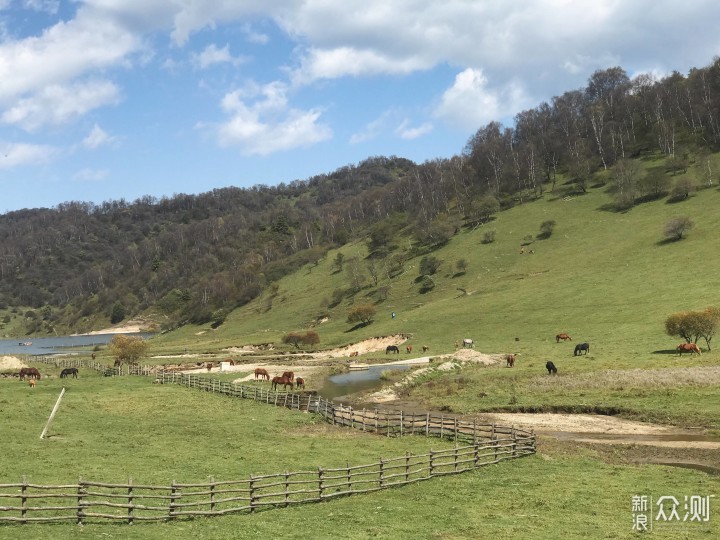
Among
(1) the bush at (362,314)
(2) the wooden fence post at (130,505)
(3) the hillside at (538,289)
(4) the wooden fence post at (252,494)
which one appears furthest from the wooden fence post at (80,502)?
(1) the bush at (362,314)

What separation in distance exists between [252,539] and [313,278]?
15232 cm

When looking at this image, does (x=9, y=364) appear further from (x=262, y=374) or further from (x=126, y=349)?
(x=262, y=374)

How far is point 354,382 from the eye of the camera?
6462 centimetres

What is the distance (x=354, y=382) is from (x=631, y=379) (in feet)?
89.1

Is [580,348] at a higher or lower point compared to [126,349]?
lower

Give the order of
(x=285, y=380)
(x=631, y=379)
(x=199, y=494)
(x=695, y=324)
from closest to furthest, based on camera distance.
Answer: (x=199, y=494), (x=631, y=379), (x=285, y=380), (x=695, y=324)

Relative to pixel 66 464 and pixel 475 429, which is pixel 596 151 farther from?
pixel 66 464

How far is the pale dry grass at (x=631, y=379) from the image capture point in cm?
4606

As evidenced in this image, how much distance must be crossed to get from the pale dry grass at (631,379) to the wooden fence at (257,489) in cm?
1448

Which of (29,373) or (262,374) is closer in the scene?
(262,374)

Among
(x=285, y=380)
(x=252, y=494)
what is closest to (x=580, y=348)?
(x=285, y=380)

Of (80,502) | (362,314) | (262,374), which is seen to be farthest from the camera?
(362,314)

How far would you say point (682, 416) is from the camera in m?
39.2

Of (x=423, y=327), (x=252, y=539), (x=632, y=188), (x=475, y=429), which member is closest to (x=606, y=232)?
(x=632, y=188)
